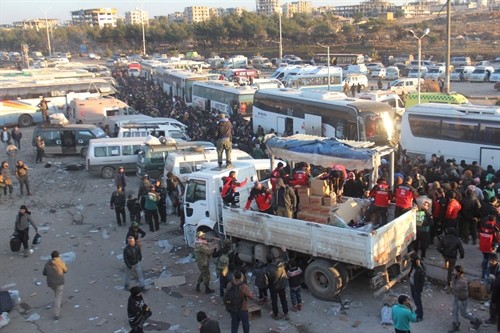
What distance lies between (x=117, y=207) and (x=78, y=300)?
4726 millimetres

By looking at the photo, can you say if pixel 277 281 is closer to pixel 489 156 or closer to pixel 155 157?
pixel 155 157

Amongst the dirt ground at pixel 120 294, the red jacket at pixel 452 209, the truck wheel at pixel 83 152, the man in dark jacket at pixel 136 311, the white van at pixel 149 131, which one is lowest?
the dirt ground at pixel 120 294

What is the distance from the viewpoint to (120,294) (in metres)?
10.6

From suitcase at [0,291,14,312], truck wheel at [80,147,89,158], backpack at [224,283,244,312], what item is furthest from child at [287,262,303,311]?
truck wheel at [80,147,89,158]

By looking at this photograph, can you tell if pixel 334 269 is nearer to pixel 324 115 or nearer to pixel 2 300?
pixel 2 300

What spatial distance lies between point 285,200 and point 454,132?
9898mm

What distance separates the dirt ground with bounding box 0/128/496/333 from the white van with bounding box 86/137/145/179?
4.35 metres

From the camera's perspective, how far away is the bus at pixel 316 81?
1629 inches

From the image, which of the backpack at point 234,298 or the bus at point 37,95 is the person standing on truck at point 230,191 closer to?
the backpack at point 234,298

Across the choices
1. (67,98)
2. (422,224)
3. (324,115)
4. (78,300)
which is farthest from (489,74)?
(78,300)

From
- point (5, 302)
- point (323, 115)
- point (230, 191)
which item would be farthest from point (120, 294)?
point (323, 115)

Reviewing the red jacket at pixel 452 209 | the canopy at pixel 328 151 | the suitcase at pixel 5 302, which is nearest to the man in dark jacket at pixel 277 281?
the canopy at pixel 328 151

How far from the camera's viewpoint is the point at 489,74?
48.0 meters

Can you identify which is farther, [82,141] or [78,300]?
[82,141]
